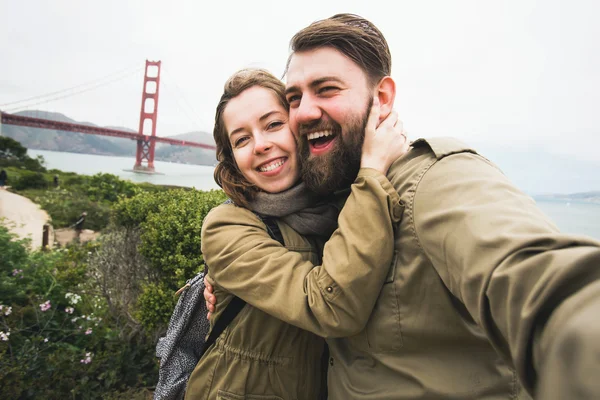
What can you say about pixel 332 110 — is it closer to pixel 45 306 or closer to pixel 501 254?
pixel 501 254

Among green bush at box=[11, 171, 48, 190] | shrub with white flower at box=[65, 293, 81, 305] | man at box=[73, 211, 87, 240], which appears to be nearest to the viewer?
shrub with white flower at box=[65, 293, 81, 305]

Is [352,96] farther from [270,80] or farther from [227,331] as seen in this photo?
[227,331]

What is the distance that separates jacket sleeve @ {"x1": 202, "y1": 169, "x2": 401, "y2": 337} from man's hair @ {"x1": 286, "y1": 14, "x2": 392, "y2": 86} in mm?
480

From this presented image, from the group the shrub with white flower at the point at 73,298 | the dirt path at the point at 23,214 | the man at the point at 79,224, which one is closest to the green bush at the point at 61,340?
the shrub with white flower at the point at 73,298

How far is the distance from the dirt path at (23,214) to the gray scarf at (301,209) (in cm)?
806

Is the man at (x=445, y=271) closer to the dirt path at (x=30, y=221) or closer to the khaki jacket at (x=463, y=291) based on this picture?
the khaki jacket at (x=463, y=291)

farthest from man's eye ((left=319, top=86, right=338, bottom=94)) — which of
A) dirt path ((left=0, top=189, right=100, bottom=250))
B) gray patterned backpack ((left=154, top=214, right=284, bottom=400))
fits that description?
dirt path ((left=0, top=189, right=100, bottom=250))

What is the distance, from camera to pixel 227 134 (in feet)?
5.48

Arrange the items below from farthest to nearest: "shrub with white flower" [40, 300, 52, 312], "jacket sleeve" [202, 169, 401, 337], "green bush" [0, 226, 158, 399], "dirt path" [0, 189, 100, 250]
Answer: "dirt path" [0, 189, 100, 250]
"shrub with white flower" [40, 300, 52, 312]
"green bush" [0, 226, 158, 399]
"jacket sleeve" [202, 169, 401, 337]

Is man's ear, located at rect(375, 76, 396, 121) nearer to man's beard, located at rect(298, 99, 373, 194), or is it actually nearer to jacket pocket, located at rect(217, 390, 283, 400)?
man's beard, located at rect(298, 99, 373, 194)

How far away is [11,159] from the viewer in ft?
62.2

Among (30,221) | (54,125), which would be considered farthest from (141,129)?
(30,221)

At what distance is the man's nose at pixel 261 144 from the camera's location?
1495 millimetres

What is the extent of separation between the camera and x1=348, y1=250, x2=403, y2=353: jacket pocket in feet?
3.17
